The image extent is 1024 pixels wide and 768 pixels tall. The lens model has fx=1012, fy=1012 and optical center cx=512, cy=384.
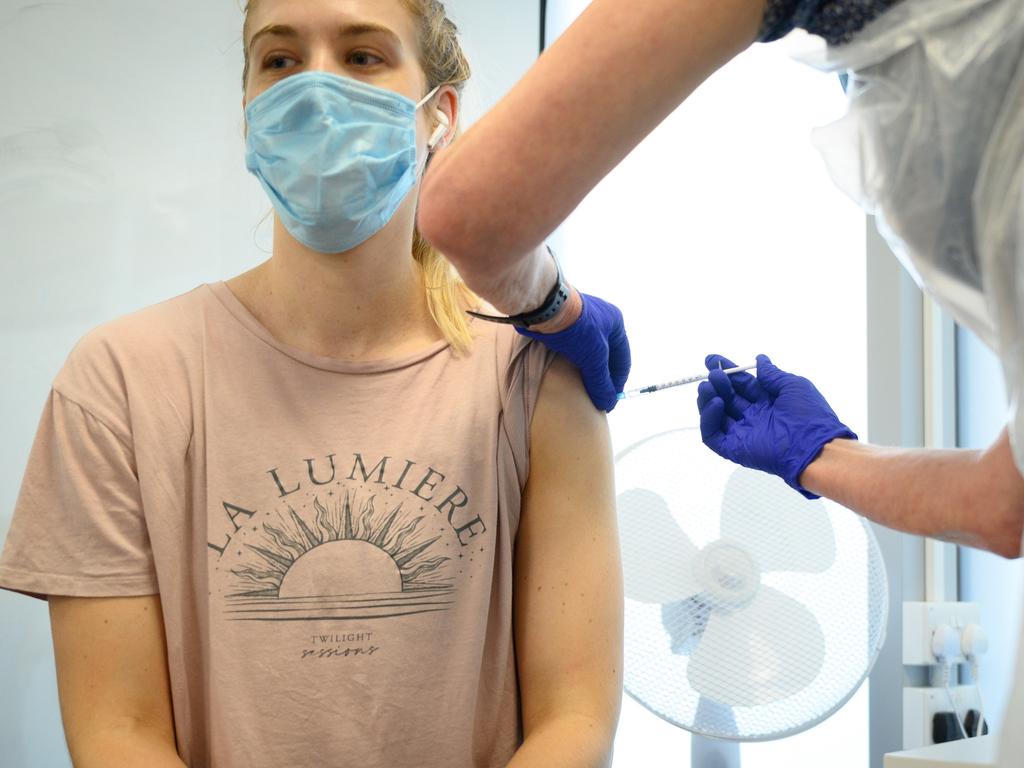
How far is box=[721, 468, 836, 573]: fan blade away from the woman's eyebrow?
0.85 metres

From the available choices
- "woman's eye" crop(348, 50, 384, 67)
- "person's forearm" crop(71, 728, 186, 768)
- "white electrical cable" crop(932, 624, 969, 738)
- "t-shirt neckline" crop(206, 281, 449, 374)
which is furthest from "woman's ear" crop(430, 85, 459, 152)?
"white electrical cable" crop(932, 624, 969, 738)

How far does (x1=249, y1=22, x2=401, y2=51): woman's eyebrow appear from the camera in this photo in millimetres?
1326

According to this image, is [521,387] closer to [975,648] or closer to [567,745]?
[567,745]

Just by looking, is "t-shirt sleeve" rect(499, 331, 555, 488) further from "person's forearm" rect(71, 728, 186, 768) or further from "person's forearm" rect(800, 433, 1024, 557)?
"person's forearm" rect(71, 728, 186, 768)

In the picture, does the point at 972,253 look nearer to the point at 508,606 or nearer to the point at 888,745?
the point at 508,606

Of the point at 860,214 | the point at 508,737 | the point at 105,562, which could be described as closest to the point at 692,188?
the point at 860,214

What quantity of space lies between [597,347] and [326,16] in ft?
1.83

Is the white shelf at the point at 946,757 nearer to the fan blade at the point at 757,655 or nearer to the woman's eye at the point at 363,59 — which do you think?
the fan blade at the point at 757,655

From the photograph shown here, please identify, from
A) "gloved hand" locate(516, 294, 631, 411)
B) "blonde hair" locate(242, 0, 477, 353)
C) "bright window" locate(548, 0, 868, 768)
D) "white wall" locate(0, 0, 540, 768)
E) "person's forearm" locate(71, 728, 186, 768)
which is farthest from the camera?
"bright window" locate(548, 0, 868, 768)

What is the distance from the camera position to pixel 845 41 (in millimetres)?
751

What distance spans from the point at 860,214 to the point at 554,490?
1236mm

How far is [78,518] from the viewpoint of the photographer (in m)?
1.23

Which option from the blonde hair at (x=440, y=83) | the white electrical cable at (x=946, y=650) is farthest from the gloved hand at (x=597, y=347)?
the white electrical cable at (x=946, y=650)

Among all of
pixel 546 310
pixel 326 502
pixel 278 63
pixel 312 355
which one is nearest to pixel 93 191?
pixel 278 63
